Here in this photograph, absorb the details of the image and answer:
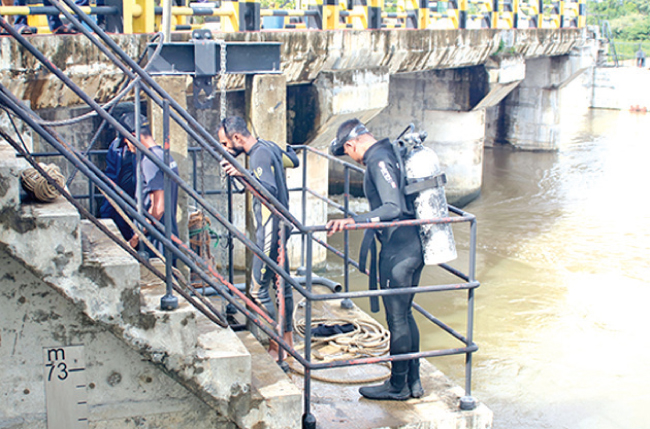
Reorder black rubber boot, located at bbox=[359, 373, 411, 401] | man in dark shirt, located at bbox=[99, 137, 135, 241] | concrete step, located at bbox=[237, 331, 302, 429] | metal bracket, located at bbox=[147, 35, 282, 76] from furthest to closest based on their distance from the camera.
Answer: man in dark shirt, located at bbox=[99, 137, 135, 241]
metal bracket, located at bbox=[147, 35, 282, 76]
black rubber boot, located at bbox=[359, 373, 411, 401]
concrete step, located at bbox=[237, 331, 302, 429]

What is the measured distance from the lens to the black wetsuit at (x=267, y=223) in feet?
18.3

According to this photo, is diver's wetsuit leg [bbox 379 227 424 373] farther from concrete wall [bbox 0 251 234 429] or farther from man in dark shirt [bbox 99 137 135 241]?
man in dark shirt [bbox 99 137 135 241]

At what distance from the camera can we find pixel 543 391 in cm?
823

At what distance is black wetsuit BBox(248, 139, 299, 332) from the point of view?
5.58 m

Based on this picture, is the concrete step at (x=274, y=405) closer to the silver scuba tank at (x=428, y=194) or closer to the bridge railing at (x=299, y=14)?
the silver scuba tank at (x=428, y=194)

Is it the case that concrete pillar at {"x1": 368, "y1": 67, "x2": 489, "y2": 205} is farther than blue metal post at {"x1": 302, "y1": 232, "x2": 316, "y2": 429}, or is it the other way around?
concrete pillar at {"x1": 368, "y1": 67, "x2": 489, "y2": 205}

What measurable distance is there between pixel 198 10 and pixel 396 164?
4132mm

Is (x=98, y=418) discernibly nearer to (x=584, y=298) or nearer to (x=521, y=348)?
(x=521, y=348)

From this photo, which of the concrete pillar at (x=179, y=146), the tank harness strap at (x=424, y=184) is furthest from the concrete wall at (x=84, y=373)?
the concrete pillar at (x=179, y=146)

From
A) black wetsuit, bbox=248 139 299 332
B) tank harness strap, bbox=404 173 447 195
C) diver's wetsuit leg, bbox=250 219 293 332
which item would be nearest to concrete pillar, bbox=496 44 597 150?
black wetsuit, bbox=248 139 299 332

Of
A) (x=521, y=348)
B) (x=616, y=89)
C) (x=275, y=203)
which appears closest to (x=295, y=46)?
(x=521, y=348)

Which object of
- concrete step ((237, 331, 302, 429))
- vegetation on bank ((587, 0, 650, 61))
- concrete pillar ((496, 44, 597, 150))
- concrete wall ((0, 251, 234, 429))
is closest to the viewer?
concrete wall ((0, 251, 234, 429))

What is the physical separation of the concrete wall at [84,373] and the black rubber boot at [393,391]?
1221mm

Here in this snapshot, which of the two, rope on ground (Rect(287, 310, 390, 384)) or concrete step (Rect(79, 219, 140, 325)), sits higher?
concrete step (Rect(79, 219, 140, 325))
